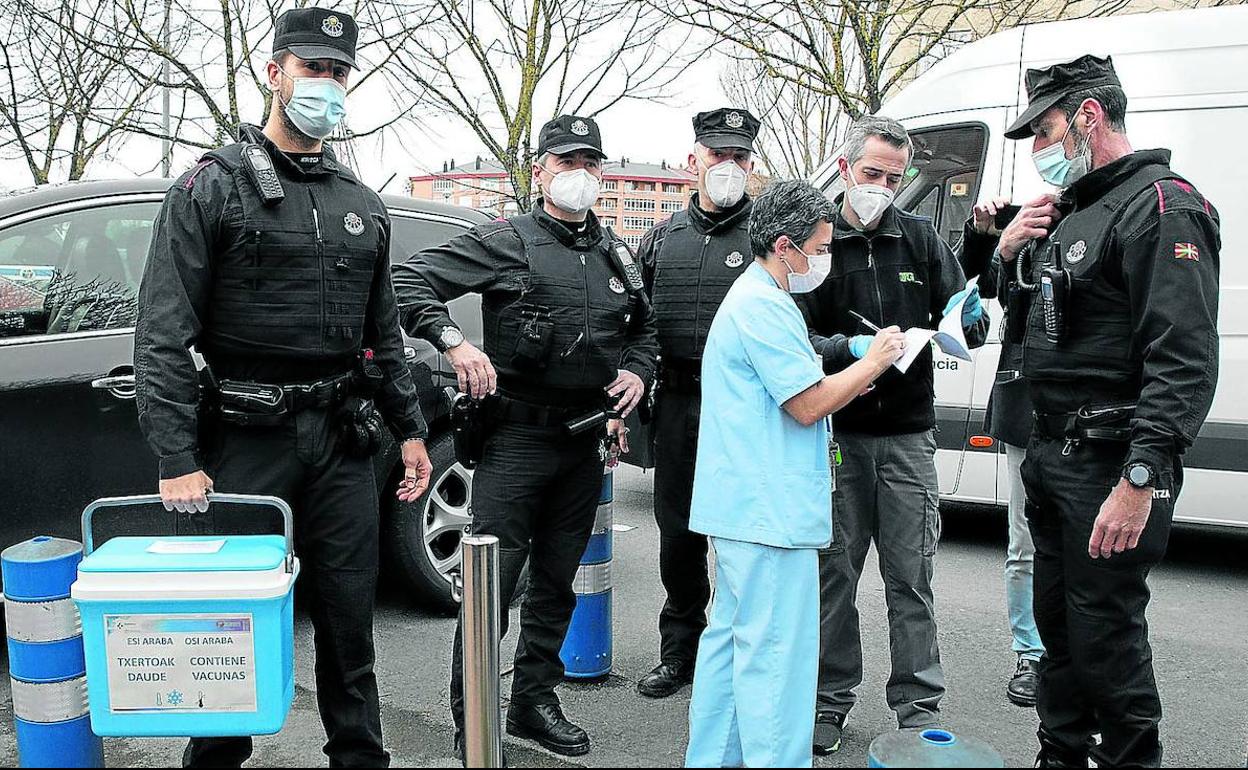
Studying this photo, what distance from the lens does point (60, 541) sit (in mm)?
3041

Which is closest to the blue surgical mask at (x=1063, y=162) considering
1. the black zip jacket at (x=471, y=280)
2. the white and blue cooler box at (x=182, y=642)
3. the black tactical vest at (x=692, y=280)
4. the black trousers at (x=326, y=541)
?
the black tactical vest at (x=692, y=280)

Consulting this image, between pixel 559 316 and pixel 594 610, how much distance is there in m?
1.24

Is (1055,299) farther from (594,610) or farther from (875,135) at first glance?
(594,610)

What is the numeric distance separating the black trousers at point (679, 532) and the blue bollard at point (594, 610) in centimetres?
21

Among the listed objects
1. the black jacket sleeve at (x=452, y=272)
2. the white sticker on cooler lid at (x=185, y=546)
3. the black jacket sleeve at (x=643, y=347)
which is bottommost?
the white sticker on cooler lid at (x=185, y=546)

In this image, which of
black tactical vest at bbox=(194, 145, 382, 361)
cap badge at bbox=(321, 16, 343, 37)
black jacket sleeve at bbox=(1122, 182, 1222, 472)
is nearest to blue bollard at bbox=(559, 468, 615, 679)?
black tactical vest at bbox=(194, 145, 382, 361)

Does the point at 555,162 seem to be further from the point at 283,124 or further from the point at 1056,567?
the point at 1056,567

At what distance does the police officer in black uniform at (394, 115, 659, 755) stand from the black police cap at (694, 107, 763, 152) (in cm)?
56

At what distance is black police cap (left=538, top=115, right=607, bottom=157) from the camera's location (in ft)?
12.2

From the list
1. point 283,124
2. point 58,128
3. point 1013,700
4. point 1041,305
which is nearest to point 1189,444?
point 1041,305

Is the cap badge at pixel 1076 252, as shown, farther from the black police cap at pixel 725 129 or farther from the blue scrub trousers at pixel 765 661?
the black police cap at pixel 725 129

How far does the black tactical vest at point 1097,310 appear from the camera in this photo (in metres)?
2.98

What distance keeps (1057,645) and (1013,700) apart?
38.3 inches

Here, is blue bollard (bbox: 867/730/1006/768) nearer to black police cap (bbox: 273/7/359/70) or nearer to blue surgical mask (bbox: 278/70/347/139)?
blue surgical mask (bbox: 278/70/347/139)
